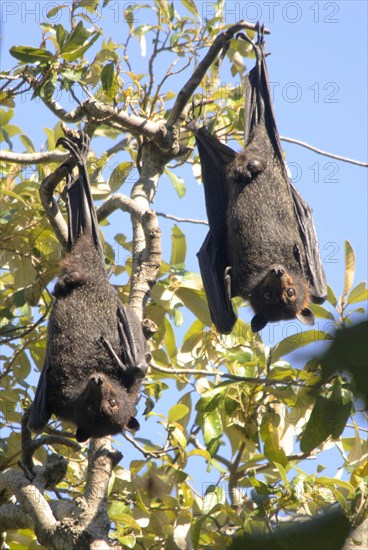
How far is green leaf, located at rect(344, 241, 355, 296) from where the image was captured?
6798 millimetres

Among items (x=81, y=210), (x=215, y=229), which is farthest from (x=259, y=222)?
(x=81, y=210)

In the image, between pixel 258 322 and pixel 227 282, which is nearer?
pixel 258 322

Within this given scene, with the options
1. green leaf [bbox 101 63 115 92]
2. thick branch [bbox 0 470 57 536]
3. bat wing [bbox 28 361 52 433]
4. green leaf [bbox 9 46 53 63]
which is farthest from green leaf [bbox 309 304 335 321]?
green leaf [bbox 9 46 53 63]

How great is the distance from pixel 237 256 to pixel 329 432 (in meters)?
1.88

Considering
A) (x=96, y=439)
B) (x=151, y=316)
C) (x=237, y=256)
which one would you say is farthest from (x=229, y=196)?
(x=96, y=439)

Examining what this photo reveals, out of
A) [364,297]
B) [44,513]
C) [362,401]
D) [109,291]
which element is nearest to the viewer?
[362,401]

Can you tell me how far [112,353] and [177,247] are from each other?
77.8 inches

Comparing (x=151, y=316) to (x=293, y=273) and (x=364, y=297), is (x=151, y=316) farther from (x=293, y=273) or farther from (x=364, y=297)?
(x=364, y=297)

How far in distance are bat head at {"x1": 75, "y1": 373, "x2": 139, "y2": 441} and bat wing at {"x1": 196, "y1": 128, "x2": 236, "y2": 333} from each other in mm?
1290

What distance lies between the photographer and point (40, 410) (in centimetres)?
586

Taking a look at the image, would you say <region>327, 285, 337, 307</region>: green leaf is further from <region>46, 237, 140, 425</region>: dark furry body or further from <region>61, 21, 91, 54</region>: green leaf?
<region>61, 21, 91, 54</region>: green leaf

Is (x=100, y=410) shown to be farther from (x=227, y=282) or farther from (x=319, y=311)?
(x=319, y=311)

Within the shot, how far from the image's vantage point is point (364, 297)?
6676 mm

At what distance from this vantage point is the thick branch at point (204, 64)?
6.17m
